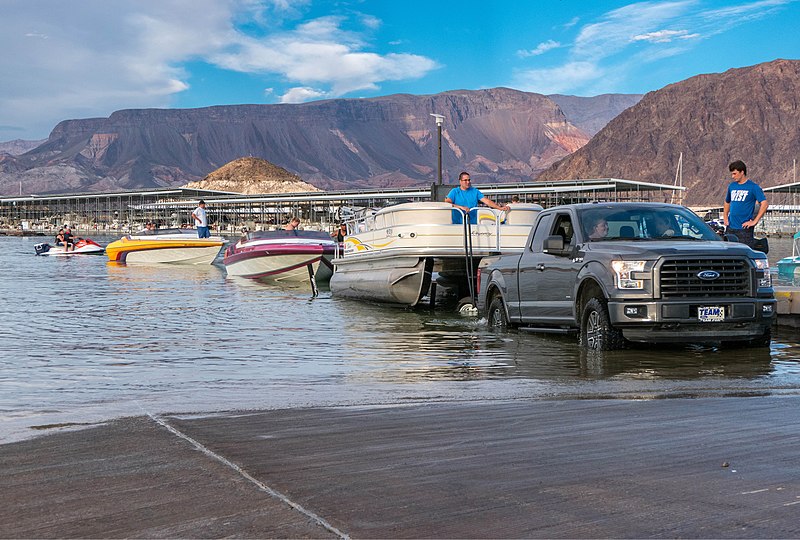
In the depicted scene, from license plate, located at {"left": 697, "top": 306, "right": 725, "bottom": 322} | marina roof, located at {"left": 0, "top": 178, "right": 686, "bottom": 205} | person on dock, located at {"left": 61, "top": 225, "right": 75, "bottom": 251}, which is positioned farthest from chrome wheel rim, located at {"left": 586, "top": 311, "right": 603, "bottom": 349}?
marina roof, located at {"left": 0, "top": 178, "right": 686, "bottom": 205}

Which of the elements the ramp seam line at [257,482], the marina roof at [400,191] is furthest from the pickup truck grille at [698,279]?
the marina roof at [400,191]

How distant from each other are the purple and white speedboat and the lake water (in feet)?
46.4

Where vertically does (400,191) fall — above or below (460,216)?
above

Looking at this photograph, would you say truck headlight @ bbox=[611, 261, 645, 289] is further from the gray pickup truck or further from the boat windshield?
the boat windshield

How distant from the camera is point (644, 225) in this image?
13.2 meters

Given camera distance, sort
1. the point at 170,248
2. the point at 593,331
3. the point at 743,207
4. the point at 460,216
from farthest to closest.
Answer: the point at 170,248
the point at 460,216
the point at 743,207
the point at 593,331

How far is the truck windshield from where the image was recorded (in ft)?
42.7

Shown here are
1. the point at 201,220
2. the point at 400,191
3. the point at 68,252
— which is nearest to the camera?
the point at 201,220

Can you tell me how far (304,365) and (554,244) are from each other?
372cm

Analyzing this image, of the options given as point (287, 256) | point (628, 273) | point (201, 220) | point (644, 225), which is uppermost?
point (201, 220)

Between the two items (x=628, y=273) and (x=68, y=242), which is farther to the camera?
(x=68, y=242)

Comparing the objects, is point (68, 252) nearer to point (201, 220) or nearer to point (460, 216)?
point (201, 220)

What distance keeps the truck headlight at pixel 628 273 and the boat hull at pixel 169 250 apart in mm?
36163

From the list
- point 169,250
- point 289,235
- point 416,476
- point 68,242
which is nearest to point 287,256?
point 289,235
